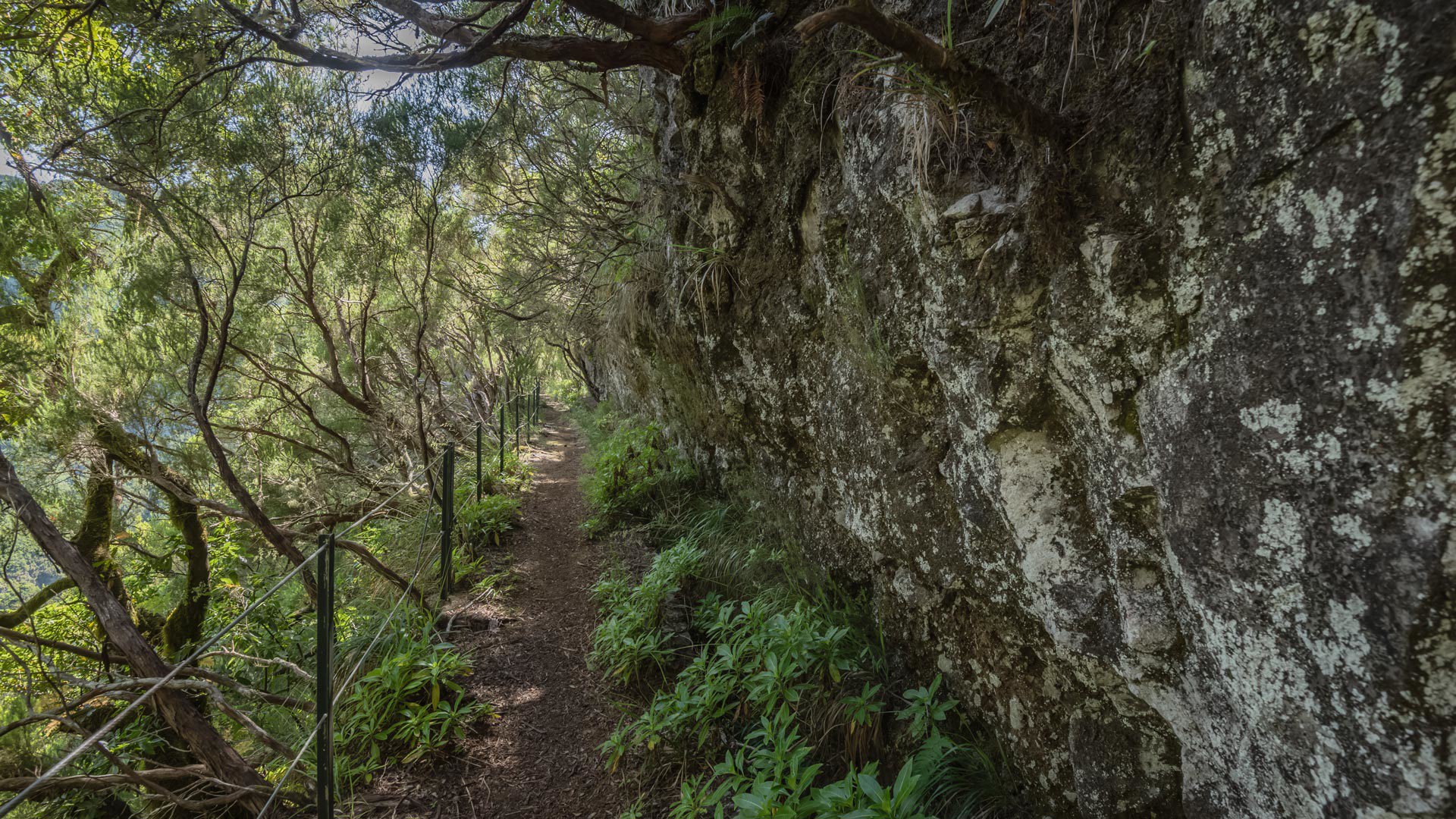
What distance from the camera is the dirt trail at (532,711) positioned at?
3.21m

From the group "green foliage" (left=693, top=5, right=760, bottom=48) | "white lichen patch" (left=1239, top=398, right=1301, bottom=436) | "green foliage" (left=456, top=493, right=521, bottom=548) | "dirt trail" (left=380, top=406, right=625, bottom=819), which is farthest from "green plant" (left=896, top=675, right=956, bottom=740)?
"green foliage" (left=456, top=493, right=521, bottom=548)

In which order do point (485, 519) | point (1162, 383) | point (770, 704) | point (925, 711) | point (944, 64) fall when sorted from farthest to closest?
1. point (485, 519)
2. point (770, 704)
3. point (925, 711)
4. point (944, 64)
5. point (1162, 383)

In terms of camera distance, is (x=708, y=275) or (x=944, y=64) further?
(x=708, y=275)

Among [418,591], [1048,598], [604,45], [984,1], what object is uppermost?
[604,45]

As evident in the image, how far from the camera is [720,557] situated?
4664 mm

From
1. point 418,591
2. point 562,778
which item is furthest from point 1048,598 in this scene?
point 418,591

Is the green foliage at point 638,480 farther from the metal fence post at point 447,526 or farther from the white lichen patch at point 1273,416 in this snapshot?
the white lichen patch at point 1273,416

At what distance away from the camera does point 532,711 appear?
12.7 feet

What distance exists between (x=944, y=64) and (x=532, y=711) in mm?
4005

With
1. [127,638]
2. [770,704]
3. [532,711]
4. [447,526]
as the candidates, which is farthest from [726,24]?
[127,638]

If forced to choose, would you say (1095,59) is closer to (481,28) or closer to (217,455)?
(481,28)

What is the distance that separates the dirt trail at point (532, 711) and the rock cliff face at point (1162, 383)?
1.91m

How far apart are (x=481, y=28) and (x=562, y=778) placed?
13.8ft

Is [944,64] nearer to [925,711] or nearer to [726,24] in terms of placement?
[726,24]
